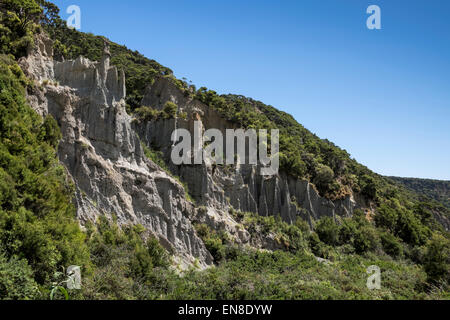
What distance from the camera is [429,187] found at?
130125 mm

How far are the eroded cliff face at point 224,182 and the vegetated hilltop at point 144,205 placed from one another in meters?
0.16

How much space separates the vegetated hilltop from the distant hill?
8907 cm

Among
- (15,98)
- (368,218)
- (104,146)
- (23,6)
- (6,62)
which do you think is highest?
(23,6)

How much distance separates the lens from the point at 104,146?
25438mm

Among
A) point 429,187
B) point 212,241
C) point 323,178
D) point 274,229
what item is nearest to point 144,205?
point 212,241

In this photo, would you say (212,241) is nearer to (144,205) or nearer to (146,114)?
(144,205)

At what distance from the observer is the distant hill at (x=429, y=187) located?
12125 centimetres

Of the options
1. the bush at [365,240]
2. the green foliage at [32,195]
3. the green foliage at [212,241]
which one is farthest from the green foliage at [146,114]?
the bush at [365,240]

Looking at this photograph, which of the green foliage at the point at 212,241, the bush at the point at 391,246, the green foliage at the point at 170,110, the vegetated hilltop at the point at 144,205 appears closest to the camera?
the vegetated hilltop at the point at 144,205

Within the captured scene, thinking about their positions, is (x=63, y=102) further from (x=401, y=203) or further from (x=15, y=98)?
(x=401, y=203)

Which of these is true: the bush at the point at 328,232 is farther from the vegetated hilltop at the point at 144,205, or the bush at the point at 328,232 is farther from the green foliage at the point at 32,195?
the green foliage at the point at 32,195

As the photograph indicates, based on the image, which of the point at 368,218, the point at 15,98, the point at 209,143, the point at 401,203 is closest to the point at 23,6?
the point at 15,98
